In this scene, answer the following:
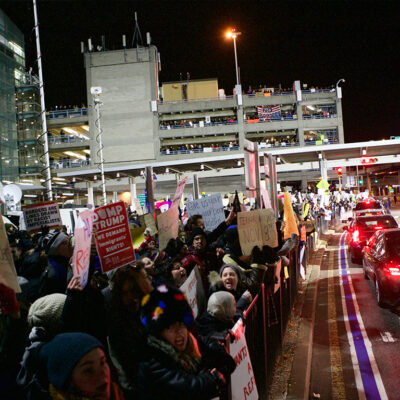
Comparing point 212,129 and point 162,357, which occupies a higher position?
point 212,129

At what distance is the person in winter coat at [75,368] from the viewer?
2160mm

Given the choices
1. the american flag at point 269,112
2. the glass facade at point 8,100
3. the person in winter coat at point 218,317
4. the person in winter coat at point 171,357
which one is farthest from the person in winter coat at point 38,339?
the american flag at point 269,112

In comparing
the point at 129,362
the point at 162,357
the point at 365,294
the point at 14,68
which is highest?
the point at 14,68

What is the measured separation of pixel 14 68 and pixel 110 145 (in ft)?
109

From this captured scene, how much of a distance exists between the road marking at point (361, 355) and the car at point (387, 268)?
654 millimetres

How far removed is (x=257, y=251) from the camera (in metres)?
6.06

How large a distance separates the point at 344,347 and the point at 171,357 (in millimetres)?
5048

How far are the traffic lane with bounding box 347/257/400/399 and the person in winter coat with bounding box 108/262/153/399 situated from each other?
350 cm

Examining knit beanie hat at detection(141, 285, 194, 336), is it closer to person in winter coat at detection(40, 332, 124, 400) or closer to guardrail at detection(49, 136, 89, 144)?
person in winter coat at detection(40, 332, 124, 400)

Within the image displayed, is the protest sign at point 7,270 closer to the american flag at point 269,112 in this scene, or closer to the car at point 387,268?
the car at point 387,268

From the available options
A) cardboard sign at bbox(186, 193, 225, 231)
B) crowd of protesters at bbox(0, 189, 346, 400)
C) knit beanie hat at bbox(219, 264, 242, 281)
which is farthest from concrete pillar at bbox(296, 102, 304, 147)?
crowd of protesters at bbox(0, 189, 346, 400)

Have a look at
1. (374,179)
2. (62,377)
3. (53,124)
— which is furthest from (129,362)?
(374,179)

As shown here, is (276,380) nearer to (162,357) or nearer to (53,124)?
(162,357)

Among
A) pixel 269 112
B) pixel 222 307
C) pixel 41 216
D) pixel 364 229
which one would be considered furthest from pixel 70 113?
pixel 222 307
